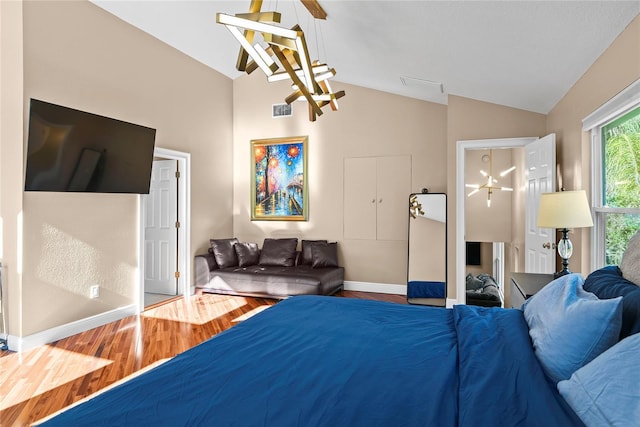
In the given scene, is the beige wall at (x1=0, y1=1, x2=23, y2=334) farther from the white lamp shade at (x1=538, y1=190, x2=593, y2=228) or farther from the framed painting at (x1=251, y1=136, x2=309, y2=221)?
the white lamp shade at (x1=538, y1=190, x2=593, y2=228)

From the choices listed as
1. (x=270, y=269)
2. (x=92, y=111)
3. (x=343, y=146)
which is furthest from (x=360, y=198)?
(x=92, y=111)

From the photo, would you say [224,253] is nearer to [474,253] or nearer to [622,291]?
[474,253]

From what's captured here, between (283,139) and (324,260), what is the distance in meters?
2.02

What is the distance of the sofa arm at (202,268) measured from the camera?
221 inches

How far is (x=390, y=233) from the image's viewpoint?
226 inches

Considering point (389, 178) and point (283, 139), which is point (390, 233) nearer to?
point (389, 178)

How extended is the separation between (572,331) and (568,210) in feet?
5.38

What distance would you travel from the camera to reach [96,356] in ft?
10.9

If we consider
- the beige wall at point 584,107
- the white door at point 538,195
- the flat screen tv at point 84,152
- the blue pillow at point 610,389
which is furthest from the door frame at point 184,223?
the blue pillow at point 610,389

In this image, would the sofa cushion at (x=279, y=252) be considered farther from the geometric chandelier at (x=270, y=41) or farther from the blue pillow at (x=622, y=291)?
the blue pillow at (x=622, y=291)

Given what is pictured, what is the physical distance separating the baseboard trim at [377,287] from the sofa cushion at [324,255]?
43cm

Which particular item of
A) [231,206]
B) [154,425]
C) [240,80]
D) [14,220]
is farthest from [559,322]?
[240,80]

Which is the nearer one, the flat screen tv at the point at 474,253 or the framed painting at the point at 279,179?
the framed painting at the point at 279,179

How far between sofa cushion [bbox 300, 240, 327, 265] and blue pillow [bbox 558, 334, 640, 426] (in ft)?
15.7
